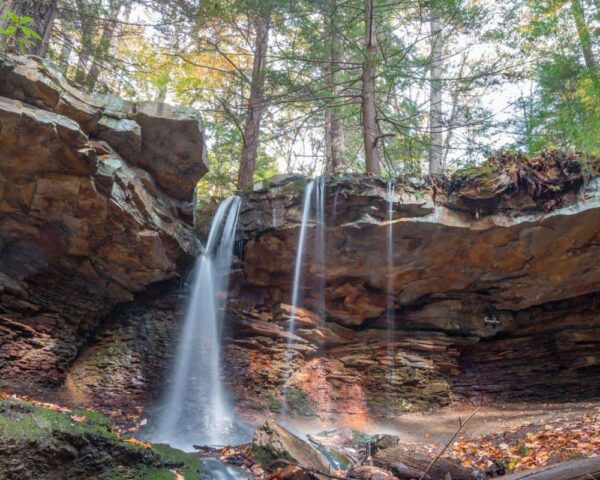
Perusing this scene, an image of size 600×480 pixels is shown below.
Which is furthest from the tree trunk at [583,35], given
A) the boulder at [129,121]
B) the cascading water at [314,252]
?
the boulder at [129,121]

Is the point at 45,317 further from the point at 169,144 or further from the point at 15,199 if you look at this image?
the point at 169,144

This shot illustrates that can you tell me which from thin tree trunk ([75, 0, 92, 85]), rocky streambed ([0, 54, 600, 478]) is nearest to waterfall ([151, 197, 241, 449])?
rocky streambed ([0, 54, 600, 478])

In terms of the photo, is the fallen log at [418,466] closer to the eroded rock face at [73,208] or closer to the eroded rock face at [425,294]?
the eroded rock face at [425,294]

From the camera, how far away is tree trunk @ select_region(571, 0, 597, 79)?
938 cm

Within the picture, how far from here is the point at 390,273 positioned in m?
8.71

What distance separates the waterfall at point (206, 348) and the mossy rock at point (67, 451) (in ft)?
9.85

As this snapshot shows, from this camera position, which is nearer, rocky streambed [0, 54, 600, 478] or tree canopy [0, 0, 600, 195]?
rocky streambed [0, 54, 600, 478]

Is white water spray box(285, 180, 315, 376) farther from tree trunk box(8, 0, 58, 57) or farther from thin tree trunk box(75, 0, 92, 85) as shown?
thin tree trunk box(75, 0, 92, 85)

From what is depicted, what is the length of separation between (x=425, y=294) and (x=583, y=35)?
704 cm

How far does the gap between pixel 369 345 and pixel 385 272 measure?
181cm

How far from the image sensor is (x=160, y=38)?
1006cm

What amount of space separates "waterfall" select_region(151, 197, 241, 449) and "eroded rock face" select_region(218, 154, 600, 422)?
0.36m

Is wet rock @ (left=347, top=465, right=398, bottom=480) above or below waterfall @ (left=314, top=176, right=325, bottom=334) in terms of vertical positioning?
below

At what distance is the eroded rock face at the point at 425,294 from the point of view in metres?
7.70
